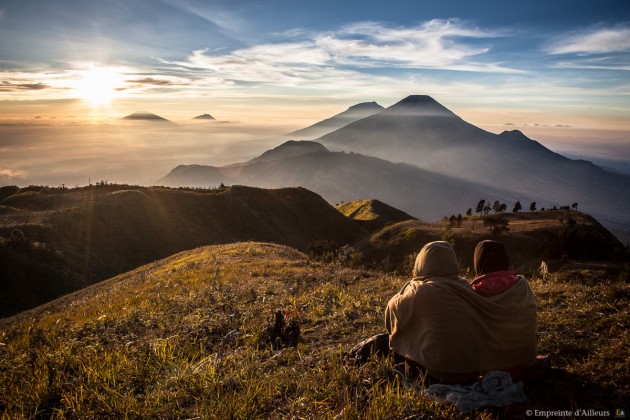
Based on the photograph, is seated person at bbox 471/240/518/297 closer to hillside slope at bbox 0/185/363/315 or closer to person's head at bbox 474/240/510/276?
→ person's head at bbox 474/240/510/276

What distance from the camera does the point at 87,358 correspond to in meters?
6.46

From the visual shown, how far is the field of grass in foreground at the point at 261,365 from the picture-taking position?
4738 mm

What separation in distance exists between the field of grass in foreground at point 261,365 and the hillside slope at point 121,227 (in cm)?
2544

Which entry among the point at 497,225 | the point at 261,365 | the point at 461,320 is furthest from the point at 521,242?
the point at 261,365

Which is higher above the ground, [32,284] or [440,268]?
[440,268]

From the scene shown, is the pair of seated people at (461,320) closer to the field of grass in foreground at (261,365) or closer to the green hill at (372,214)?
the field of grass in foreground at (261,365)

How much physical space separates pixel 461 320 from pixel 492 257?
3.93 feet

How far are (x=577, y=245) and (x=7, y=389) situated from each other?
51700 mm

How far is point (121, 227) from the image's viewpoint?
44.1 meters

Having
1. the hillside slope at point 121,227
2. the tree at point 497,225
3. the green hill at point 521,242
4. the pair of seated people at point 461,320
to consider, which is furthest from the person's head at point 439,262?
the tree at point 497,225

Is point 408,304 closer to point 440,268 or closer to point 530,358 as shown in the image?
point 440,268

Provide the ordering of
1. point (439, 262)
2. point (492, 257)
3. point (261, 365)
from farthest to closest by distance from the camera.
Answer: point (261, 365) < point (492, 257) < point (439, 262)

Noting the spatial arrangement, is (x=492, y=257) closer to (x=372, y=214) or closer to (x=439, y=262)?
(x=439, y=262)

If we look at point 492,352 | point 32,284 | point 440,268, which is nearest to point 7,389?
point 440,268
